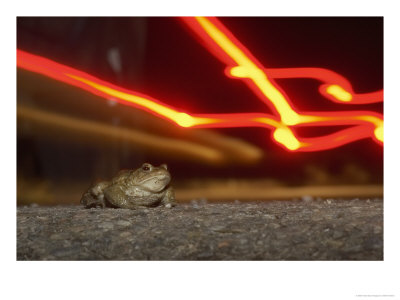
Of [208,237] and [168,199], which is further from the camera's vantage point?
[168,199]

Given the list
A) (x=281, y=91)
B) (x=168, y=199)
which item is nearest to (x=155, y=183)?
(x=168, y=199)

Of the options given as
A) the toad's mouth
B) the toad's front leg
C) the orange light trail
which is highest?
the orange light trail

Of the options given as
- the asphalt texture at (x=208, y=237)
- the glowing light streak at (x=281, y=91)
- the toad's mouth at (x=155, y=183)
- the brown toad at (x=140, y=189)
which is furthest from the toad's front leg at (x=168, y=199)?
the glowing light streak at (x=281, y=91)

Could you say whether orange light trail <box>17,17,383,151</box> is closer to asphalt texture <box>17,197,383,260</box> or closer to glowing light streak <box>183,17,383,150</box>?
glowing light streak <box>183,17,383,150</box>

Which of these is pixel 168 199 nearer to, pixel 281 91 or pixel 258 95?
pixel 258 95

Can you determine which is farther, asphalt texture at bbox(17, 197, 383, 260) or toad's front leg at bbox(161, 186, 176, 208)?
toad's front leg at bbox(161, 186, 176, 208)

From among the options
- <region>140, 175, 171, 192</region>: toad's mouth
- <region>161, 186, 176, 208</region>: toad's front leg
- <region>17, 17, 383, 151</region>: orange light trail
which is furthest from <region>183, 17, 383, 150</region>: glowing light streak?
<region>161, 186, 176, 208</region>: toad's front leg
